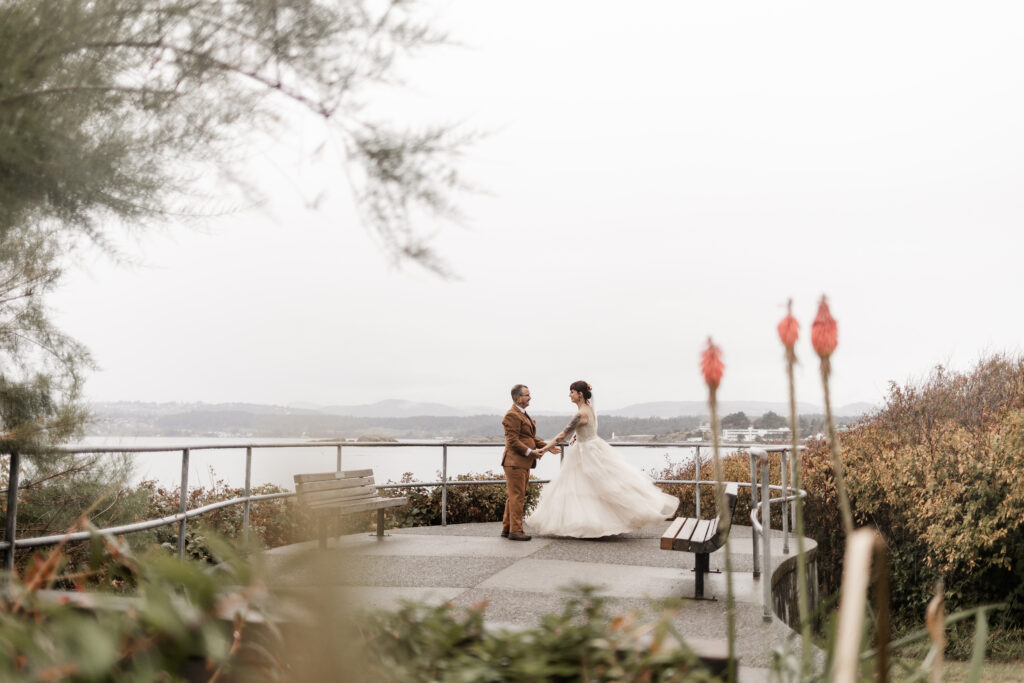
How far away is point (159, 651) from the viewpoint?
115cm

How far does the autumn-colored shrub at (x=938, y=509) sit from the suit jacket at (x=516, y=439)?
4749mm

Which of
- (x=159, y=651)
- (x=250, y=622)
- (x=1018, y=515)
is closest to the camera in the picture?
(x=159, y=651)

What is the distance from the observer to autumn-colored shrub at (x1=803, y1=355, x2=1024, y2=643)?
968 centimetres

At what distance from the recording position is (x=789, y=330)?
1.27 m

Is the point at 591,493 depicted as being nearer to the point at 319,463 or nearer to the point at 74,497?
the point at 74,497

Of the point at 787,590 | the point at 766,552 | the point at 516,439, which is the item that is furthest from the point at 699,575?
the point at 516,439

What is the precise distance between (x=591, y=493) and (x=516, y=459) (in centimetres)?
88

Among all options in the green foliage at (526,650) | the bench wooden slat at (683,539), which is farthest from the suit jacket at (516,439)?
the green foliage at (526,650)

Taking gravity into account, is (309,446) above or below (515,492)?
above

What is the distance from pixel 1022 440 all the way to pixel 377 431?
1059cm

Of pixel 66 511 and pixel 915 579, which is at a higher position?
pixel 66 511

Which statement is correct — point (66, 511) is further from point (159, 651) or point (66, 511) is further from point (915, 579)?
point (915, 579)

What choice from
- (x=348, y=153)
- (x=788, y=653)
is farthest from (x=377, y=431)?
(x=348, y=153)

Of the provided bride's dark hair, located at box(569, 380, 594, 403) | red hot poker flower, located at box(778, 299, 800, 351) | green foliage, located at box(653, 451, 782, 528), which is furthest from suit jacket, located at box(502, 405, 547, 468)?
red hot poker flower, located at box(778, 299, 800, 351)
